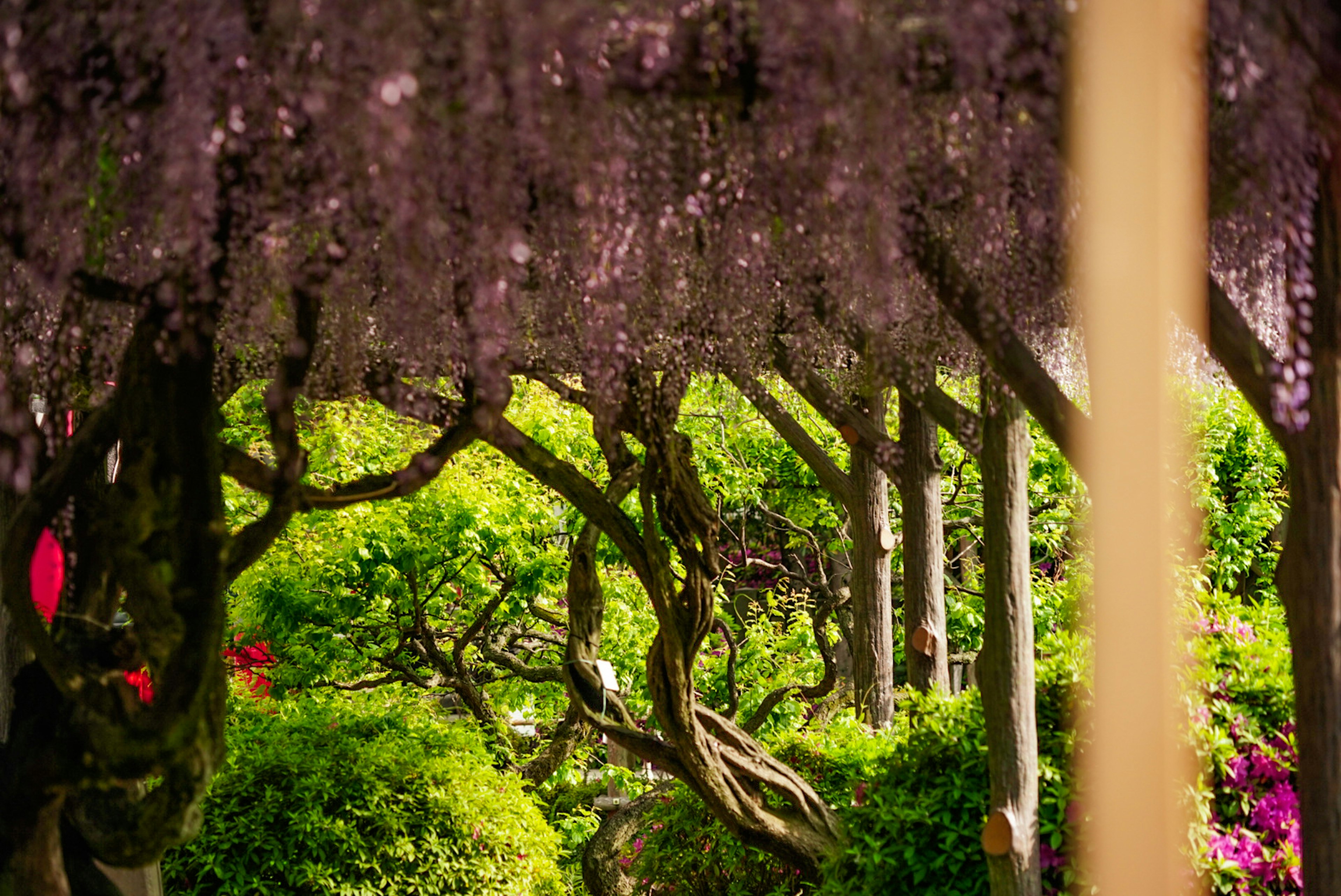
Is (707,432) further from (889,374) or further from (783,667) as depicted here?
(889,374)

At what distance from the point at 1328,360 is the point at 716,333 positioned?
2244 mm

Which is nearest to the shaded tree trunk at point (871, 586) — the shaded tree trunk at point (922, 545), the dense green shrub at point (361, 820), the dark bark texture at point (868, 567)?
the dark bark texture at point (868, 567)

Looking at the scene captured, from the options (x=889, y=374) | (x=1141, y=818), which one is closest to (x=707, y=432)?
(x=889, y=374)

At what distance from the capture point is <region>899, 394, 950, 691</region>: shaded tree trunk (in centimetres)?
596

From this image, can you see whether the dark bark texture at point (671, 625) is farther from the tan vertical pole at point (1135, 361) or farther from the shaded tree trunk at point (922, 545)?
the tan vertical pole at point (1135, 361)

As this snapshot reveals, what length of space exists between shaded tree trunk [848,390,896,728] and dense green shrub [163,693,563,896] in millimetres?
1961

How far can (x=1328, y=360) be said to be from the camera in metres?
2.57

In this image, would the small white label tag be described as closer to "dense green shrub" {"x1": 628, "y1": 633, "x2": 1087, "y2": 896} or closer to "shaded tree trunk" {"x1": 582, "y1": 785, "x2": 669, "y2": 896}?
"dense green shrub" {"x1": 628, "y1": 633, "x2": 1087, "y2": 896}

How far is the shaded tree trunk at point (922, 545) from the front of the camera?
19.6ft

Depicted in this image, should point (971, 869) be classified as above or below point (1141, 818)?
below

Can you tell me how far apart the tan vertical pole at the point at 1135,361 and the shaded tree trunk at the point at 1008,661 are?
203 mm

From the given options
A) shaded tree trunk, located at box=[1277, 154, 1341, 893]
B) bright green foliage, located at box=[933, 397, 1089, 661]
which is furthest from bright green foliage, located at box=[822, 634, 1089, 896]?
bright green foliage, located at box=[933, 397, 1089, 661]

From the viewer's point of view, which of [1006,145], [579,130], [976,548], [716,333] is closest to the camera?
[579,130]

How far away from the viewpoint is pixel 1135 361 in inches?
114
